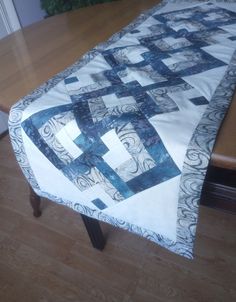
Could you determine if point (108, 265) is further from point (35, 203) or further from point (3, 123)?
point (3, 123)

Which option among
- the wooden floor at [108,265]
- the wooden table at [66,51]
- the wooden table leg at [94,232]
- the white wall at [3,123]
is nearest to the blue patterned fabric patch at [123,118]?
the wooden table at [66,51]

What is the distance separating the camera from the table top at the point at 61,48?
0.66 metres

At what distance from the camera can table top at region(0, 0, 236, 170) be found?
655 mm

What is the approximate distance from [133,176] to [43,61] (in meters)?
0.67

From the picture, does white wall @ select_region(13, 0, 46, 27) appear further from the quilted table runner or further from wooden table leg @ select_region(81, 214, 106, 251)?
wooden table leg @ select_region(81, 214, 106, 251)

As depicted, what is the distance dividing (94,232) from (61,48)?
801 mm

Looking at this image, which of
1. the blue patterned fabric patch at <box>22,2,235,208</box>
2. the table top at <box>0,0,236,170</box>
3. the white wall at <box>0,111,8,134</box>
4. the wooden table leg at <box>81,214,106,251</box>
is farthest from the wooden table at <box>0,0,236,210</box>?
the white wall at <box>0,111,8,134</box>

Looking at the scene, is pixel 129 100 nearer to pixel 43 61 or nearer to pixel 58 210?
pixel 43 61

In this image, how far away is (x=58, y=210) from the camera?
1.44 m

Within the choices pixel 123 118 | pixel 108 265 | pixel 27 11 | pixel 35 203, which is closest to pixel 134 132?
pixel 123 118

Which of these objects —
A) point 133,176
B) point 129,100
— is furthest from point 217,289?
point 129,100

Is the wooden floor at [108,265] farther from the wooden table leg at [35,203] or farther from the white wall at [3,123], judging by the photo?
the white wall at [3,123]

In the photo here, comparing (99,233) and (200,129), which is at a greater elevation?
(200,129)

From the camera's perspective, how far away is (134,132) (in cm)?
67
